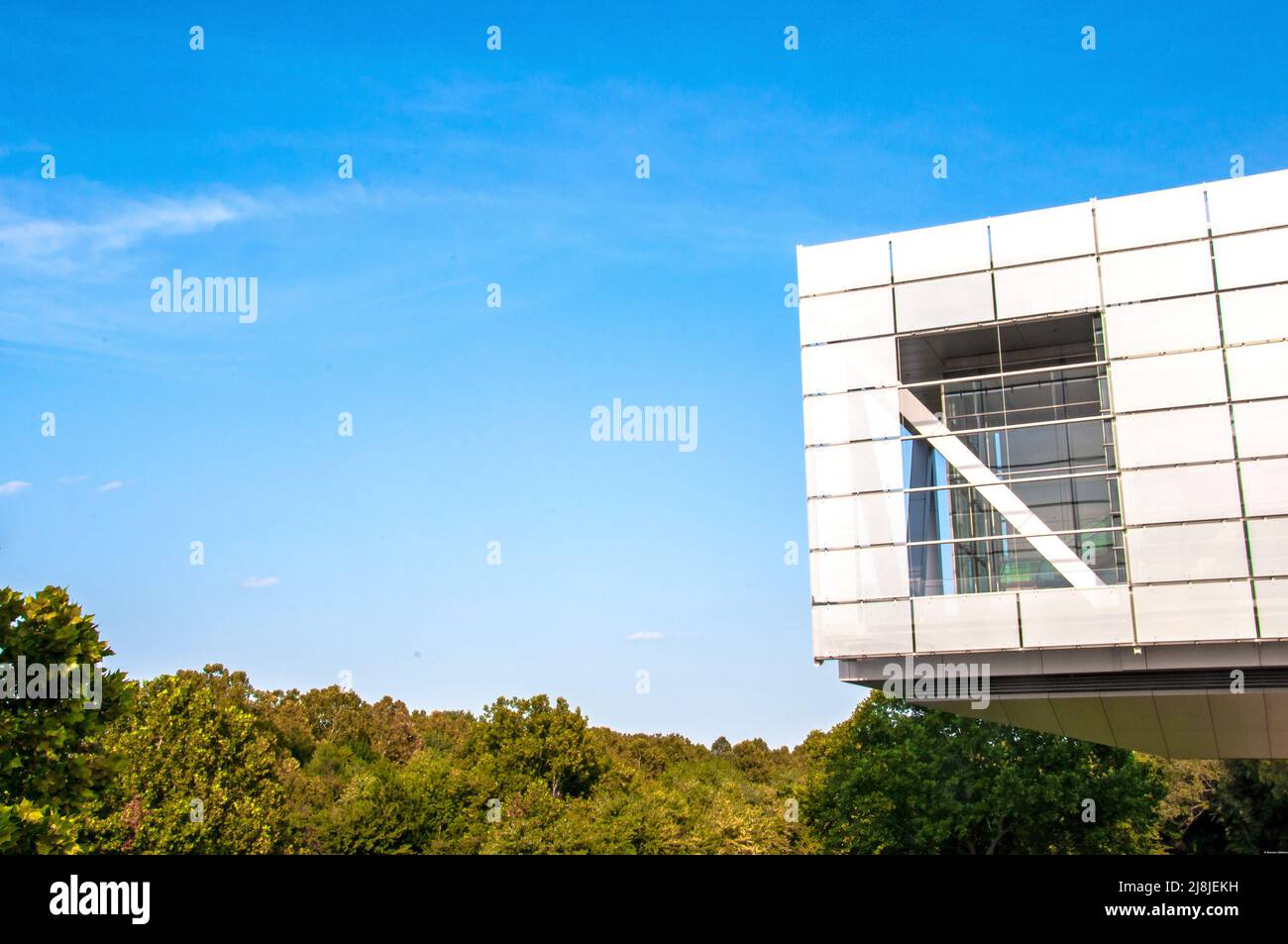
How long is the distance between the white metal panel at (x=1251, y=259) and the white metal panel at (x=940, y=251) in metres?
5.47

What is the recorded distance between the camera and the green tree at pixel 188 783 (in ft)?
204

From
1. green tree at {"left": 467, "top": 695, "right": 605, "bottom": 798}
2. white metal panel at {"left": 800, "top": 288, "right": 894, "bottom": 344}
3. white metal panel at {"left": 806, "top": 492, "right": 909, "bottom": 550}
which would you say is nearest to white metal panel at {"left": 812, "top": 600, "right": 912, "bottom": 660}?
white metal panel at {"left": 806, "top": 492, "right": 909, "bottom": 550}

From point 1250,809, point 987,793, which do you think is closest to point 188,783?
point 987,793

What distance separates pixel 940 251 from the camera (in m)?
30.7

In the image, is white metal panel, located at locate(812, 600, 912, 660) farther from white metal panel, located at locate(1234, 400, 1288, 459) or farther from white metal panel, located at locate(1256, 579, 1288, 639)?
white metal panel, located at locate(1234, 400, 1288, 459)

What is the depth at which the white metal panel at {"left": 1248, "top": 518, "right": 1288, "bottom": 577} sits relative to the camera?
26656 mm

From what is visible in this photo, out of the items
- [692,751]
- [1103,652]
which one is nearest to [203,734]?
[1103,652]

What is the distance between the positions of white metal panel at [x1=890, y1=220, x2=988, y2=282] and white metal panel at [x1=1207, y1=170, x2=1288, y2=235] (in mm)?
5374

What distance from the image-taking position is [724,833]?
82.7m

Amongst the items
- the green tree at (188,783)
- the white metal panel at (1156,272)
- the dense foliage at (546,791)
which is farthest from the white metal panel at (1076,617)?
the green tree at (188,783)

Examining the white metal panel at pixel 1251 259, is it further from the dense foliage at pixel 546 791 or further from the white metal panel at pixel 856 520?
the dense foliage at pixel 546 791

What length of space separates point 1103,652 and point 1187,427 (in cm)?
569

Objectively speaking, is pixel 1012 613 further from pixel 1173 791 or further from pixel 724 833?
pixel 724 833

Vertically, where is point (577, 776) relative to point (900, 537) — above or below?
below
